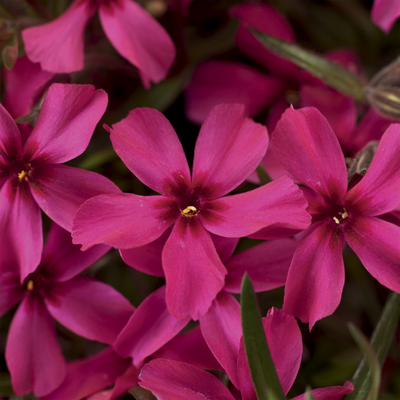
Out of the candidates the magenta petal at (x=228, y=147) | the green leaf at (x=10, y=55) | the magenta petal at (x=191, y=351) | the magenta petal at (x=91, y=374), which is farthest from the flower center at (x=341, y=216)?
the green leaf at (x=10, y=55)

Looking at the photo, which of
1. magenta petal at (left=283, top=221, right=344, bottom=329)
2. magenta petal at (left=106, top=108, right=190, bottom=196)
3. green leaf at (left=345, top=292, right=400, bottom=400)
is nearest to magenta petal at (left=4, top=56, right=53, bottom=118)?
magenta petal at (left=106, top=108, right=190, bottom=196)

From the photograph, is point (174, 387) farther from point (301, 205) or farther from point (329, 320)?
point (329, 320)

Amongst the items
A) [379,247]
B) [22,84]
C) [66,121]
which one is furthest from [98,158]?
[379,247]

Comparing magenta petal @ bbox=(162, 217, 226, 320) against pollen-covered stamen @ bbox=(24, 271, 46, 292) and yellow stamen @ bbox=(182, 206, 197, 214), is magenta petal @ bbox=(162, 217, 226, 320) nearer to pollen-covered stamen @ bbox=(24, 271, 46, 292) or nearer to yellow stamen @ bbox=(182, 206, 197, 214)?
yellow stamen @ bbox=(182, 206, 197, 214)

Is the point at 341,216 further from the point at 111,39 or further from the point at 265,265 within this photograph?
the point at 111,39

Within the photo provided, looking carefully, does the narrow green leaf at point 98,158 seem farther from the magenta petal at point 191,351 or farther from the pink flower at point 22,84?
the magenta petal at point 191,351

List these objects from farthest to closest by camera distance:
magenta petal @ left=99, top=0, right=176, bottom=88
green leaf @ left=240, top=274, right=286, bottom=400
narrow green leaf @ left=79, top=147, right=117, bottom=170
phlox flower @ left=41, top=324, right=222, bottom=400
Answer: narrow green leaf @ left=79, top=147, right=117, bottom=170 < magenta petal @ left=99, top=0, right=176, bottom=88 < phlox flower @ left=41, top=324, right=222, bottom=400 < green leaf @ left=240, top=274, right=286, bottom=400

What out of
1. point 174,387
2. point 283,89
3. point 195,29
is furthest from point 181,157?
point 195,29
